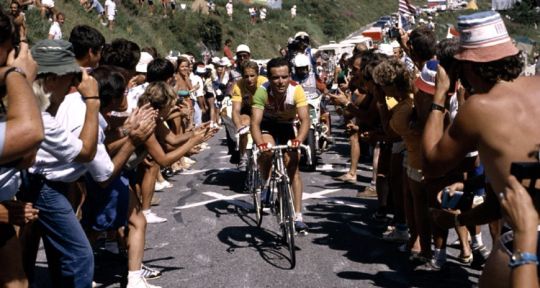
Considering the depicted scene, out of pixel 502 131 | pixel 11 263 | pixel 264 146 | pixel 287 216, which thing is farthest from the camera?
pixel 264 146

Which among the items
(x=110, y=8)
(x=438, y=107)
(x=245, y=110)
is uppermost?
(x=110, y=8)

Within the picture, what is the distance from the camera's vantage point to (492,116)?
3.17 meters

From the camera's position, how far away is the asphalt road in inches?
257

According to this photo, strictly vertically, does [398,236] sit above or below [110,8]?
below

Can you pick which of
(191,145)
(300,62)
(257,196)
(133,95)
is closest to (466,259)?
(257,196)

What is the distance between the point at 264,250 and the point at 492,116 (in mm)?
4654

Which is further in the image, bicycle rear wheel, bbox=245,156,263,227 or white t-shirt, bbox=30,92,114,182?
bicycle rear wheel, bbox=245,156,263,227

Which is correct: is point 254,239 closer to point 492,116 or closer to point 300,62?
point 300,62

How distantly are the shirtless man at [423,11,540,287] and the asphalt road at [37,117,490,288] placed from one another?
Result: 3.08 metres

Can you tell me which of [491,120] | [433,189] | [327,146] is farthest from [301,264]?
[327,146]

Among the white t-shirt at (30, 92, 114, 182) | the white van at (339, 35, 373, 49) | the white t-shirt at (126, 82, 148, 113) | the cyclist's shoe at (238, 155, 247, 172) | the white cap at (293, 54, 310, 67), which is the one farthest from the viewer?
the white van at (339, 35, 373, 49)

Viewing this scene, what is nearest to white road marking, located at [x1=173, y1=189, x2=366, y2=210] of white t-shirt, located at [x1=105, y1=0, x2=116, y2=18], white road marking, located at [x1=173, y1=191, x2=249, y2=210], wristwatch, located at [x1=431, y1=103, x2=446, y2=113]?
white road marking, located at [x1=173, y1=191, x2=249, y2=210]

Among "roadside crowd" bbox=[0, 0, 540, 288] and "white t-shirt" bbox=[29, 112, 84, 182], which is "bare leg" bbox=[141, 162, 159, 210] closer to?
"roadside crowd" bbox=[0, 0, 540, 288]

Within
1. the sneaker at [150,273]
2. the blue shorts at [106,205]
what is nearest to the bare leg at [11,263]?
the blue shorts at [106,205]
